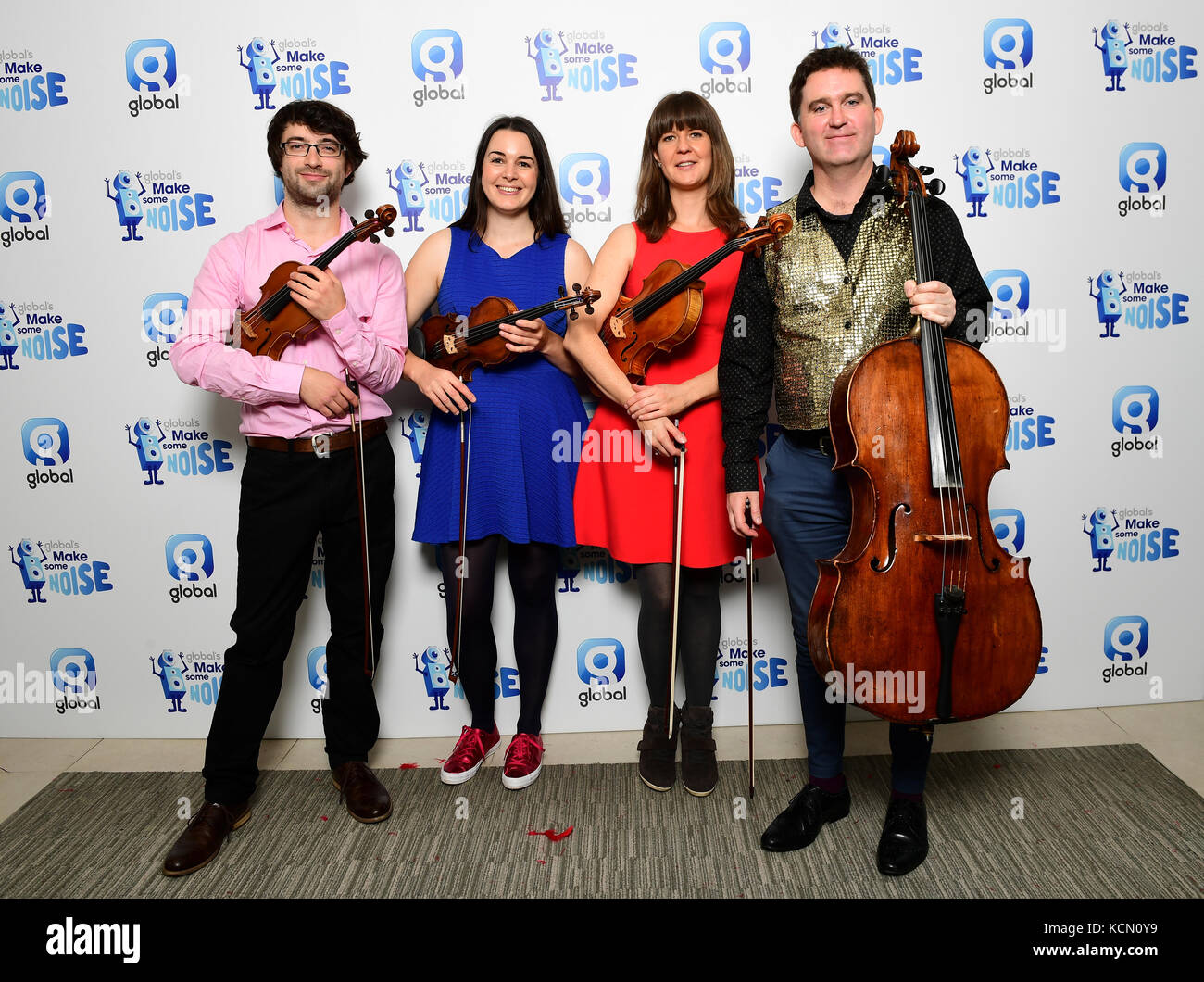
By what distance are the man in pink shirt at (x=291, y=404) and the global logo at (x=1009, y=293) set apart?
5.34 feet

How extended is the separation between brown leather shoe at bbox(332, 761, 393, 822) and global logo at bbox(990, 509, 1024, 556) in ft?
6.07

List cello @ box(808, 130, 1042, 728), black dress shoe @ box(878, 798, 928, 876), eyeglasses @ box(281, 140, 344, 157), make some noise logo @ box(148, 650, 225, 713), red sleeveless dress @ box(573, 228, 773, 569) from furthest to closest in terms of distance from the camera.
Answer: make some noise logo @ box(148, 650, 225, 713), red sleeveless dress @ box(573, 228, 773, 569), eyeglasses @ box(281, 140, 344, 157), black dress shoe @ box(878, 798, 928, 876), cello @ box(808, 130, 1042, 728)

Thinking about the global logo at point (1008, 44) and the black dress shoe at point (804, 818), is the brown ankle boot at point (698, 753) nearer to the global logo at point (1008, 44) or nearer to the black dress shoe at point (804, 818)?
the black dress shoe at point (804, 818)

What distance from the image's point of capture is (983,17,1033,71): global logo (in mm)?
2432

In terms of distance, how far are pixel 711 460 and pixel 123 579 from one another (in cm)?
175

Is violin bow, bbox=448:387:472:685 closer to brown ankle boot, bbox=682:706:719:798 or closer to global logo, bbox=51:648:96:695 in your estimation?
brown ankle boot, bbox=682:706:719:798

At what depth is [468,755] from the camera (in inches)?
93.4

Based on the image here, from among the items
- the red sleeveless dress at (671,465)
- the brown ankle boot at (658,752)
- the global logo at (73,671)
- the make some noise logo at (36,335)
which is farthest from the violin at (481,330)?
the global logo at (73,671)

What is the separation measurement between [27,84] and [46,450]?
0.99m

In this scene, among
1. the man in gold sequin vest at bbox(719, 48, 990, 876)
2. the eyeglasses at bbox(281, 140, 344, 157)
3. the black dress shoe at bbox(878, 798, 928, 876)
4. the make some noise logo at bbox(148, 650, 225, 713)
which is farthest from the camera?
the make some noise logo at bbox(148, 650, 225, 713)

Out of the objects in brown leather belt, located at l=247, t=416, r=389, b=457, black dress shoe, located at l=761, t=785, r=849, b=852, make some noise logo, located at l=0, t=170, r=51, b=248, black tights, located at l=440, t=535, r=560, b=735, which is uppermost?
make some noise logo, located at l=0, t=170, r=51, b=248

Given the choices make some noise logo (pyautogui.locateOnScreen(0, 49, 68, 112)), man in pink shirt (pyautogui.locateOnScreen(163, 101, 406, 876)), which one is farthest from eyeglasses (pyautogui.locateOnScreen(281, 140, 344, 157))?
make some noise logo (pyautogui.locateOnScreen(0, 49, 68, 112))

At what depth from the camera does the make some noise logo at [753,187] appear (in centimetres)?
245

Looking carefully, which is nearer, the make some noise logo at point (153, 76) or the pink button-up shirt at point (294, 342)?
the pink button-up shirt at point (294, 342)
